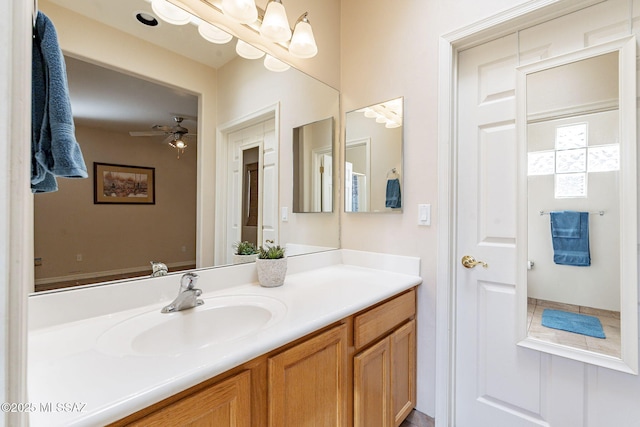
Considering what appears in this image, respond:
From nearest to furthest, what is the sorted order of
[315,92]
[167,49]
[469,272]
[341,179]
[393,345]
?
[167,49] < [393,345] < [469,272] < [315,92] < [341,179]

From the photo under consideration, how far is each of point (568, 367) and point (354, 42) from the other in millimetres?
2081

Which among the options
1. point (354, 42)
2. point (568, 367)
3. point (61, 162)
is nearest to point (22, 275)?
point (61, 162)

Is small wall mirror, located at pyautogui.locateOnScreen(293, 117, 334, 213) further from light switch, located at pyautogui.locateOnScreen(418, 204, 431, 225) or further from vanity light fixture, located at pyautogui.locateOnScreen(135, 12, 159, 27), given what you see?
vanity light fixture, located at pyautogui.locateOnScreen(135, 12, 159, 27)

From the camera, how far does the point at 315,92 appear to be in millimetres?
1805

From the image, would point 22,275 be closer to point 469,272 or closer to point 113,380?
point 113,380

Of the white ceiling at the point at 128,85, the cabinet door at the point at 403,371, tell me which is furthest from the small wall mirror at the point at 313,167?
the cabinet door at the point at 403,371

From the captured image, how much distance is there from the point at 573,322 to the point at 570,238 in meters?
0.36

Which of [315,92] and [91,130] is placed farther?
[315,92]

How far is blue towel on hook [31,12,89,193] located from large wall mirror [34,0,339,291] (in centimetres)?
43

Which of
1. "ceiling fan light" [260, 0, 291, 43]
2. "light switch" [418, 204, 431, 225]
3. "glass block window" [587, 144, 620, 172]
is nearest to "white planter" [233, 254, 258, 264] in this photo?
"light switch" [418, 204, 431, 225]

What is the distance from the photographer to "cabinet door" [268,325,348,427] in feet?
2.77

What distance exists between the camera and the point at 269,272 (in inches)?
53.1

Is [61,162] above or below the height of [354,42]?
below

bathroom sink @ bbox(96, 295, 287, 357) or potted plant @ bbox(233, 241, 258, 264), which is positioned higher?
potted plant @ bbox(233, 241, 258, 264)
